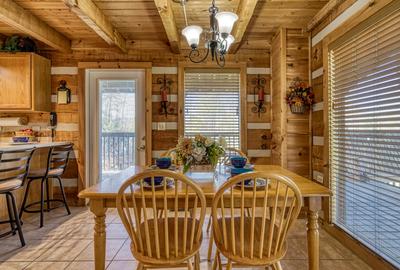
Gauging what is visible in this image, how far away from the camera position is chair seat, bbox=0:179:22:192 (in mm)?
2484

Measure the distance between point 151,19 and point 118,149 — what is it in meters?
1.94

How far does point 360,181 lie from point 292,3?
77.7 inches

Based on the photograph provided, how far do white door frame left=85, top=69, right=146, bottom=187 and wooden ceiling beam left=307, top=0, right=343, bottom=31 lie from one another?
7.85ft

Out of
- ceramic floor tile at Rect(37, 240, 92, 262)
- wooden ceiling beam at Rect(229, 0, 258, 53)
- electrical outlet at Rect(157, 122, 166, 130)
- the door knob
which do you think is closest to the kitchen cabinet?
the door knob

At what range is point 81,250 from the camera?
2.51 m

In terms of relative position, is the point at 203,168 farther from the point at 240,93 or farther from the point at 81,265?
the point at 240,93

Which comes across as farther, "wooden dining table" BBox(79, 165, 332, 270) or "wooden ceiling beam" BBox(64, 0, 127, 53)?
"wooden ceiling beam" BBox(64, 0, 127, 53)

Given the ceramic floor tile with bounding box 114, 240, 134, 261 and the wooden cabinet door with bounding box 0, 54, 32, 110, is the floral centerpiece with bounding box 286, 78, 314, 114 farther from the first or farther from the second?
the wooden cabinet door with bounding box 0, 54, 32, 110

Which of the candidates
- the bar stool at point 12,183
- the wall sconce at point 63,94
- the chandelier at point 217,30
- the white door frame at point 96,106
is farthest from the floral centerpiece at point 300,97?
the wall sconce at point 63,94

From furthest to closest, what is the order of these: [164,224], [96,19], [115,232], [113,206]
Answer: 1. [115,232]
2. [96,19]
3. [113,206]
4. [164,224]

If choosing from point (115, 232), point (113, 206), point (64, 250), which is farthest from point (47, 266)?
point (113, 206)

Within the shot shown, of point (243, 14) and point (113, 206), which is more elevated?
point (243, 14)

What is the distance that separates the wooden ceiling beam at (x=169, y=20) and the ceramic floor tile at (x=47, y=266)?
2489mm

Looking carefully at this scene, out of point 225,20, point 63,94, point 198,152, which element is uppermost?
point 225,20
